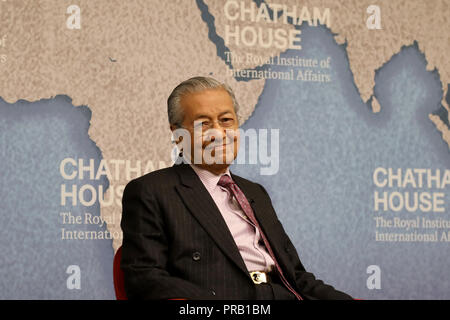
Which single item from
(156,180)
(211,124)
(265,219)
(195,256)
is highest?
(211,124)

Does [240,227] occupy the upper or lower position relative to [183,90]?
lower

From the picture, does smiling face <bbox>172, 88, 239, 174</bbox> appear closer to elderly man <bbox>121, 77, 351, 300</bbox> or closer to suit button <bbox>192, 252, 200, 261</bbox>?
elderly man <bbox>121, 77, 351, 300</bbox>

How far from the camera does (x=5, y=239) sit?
Result: 275cm

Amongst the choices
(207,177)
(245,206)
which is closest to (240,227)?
(245,206)

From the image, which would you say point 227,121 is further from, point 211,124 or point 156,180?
point 156,180

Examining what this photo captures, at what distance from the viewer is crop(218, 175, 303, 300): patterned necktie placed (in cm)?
A: 183

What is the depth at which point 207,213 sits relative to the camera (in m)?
1.77

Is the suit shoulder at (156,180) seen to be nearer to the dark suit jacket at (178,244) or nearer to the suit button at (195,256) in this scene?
the dark suit jacket at (178,244)

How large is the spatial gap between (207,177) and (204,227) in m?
0.22

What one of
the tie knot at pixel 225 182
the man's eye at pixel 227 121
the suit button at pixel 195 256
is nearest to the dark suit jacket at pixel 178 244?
the suit button at pixel 195 256

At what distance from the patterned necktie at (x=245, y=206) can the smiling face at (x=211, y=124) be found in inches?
2.3

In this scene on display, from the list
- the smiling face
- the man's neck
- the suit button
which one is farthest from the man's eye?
the suit button

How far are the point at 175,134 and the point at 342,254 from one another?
5.17 feet
